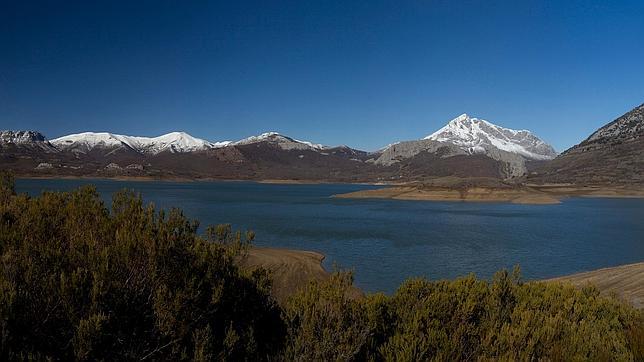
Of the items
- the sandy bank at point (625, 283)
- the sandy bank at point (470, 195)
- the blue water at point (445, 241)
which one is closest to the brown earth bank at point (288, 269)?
the blue water at point (445, 241)

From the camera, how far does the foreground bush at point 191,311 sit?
584 cm

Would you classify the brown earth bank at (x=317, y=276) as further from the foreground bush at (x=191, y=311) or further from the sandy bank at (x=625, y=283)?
the foreground bush at (x=191, y=311)

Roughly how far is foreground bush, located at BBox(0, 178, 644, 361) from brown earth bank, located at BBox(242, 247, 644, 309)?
35.6 ft

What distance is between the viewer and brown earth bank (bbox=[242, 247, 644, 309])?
917 inches

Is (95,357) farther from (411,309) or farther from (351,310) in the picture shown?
(411,309)

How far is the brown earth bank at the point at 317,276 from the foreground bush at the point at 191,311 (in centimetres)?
1086

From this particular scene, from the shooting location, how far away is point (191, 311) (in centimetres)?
678

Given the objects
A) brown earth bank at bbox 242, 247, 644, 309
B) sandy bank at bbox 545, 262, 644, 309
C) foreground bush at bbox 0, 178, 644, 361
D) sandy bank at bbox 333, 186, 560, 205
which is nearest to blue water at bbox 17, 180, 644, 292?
brown earth bank at bbox 242, 247, 644, 309

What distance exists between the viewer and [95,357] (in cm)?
557

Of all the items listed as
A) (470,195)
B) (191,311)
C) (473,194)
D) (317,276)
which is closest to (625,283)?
(317,276)

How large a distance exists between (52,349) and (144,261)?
5.74ft

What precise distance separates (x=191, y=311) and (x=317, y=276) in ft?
84.2

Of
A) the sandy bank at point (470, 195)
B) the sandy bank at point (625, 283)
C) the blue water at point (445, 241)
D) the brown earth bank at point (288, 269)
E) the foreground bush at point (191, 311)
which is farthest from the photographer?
the sandy bank at point (470, 195)

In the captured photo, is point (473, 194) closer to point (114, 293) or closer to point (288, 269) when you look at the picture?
point (288, 269)
